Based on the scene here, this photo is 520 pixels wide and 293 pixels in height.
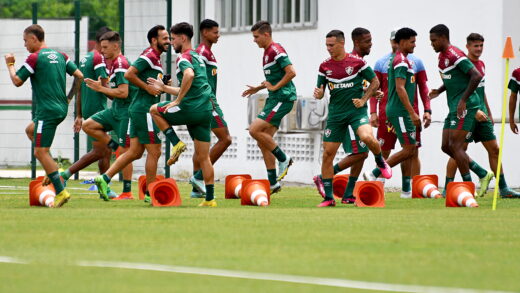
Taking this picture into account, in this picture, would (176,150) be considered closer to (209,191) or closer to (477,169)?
(209,191)

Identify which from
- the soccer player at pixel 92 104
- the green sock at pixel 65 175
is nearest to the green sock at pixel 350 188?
the soccer player at pixel 92 104

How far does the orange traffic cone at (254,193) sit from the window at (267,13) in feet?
31.9

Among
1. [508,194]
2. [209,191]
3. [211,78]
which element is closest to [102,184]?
[209,191]

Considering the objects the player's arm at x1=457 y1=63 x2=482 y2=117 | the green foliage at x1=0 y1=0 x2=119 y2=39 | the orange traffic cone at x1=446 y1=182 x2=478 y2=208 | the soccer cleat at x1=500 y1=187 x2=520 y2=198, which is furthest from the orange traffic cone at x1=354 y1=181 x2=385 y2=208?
the green foliage at x1=0 y1=0 x2=119 y2=39

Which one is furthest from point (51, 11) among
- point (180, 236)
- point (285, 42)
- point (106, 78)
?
point (180, 236)

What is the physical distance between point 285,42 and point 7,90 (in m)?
8.56

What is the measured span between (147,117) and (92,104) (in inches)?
112

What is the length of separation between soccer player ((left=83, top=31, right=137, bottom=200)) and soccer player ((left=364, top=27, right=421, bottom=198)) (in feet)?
11.2

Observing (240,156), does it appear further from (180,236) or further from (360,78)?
(180,236)

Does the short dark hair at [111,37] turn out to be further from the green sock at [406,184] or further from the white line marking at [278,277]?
the white line marking at [278,277]

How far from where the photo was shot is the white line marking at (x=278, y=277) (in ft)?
26.8

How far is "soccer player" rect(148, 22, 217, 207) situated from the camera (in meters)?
15.4

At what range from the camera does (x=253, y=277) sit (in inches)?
344

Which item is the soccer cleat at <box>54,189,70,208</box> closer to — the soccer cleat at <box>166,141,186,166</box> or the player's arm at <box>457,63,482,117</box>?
the soccer cleat at <box>166,141,186,166</box>
